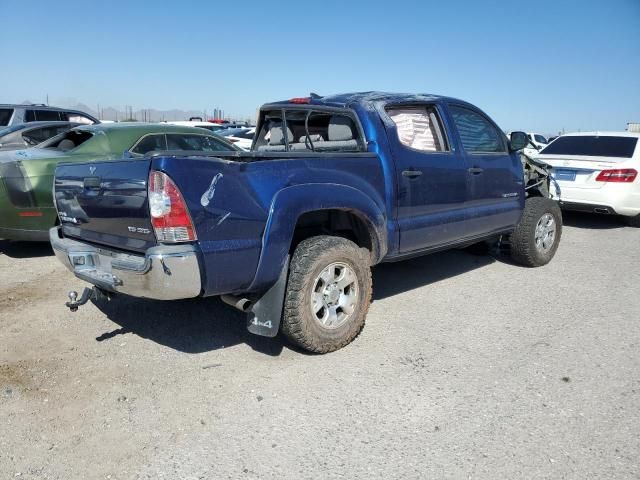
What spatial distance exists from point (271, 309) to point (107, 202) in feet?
3.97

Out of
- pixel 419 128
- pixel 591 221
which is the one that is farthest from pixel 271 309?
pixel 591 221

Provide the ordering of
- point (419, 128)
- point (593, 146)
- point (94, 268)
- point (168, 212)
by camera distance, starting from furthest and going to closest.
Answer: point (593, 146)
point (419, 128)
point (94, 268)
point (168, 212)

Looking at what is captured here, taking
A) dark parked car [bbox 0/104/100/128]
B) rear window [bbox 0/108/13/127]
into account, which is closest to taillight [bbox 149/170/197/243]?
dark parked car [bbox 0/104/100/128]

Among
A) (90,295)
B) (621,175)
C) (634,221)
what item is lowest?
(634,221)

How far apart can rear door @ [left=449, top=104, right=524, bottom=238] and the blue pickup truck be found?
2 centimetres

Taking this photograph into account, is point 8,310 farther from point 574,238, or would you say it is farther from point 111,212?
point 574,238

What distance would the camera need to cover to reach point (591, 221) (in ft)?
30.5

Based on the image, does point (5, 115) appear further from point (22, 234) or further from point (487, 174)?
point (487, 174)

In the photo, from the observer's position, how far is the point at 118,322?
13.5 feet

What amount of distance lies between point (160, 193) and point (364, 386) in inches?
66.3

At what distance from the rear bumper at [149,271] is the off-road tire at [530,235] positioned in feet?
13.4

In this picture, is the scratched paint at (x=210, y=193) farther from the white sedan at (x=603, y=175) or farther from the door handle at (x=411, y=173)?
the white sedan at (x=603, y=175)

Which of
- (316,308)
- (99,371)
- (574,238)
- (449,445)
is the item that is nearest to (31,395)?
(99,371)

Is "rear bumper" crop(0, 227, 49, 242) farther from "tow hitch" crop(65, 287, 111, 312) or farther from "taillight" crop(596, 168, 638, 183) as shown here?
"taillight" crop(596, 168, 638, 183)
